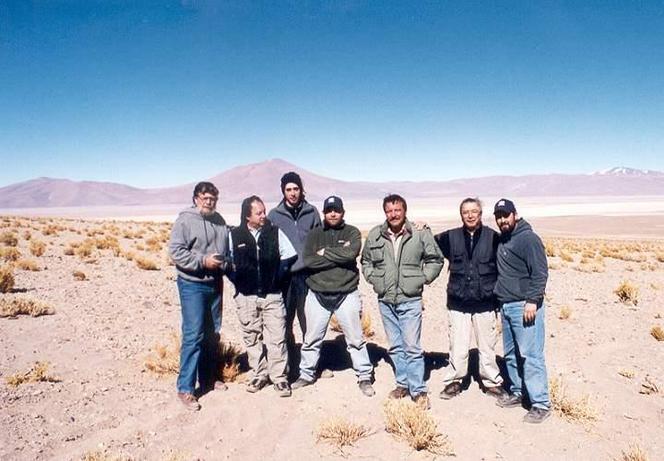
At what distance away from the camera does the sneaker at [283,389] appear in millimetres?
4973

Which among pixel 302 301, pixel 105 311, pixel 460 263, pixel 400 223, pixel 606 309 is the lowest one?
pixel 606 309

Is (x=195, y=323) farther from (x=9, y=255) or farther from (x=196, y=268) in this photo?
(x=9, y=255)

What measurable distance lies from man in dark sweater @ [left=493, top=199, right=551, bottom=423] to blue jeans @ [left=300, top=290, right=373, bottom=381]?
153 centimetres

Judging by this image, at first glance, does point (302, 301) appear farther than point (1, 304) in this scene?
No

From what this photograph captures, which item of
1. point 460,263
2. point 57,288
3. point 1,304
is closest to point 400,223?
point 460,263

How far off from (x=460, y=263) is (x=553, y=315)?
522 cm

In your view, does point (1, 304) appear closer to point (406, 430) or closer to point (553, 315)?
point (406, 430)

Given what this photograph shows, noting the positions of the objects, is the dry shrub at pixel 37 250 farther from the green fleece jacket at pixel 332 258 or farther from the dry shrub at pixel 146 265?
the green fleece jacket at pixel 332 258

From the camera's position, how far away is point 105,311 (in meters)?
8.03

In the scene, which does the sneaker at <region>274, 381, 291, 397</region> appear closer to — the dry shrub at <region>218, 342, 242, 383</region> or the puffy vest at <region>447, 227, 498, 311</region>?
the dry shrub at <region>218, 342, 242, 383</region>

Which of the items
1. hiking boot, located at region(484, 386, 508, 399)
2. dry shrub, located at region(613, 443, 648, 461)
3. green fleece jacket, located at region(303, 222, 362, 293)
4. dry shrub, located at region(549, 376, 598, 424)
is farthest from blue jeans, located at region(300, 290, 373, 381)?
dry shrub, located at region(613, 443, 648, 461)

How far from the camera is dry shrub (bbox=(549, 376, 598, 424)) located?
175 inches

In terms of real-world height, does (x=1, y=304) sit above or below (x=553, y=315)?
above

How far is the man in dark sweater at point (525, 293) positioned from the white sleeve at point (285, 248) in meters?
2.14
